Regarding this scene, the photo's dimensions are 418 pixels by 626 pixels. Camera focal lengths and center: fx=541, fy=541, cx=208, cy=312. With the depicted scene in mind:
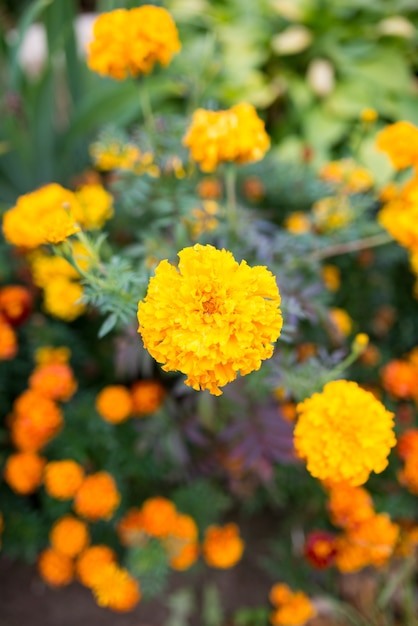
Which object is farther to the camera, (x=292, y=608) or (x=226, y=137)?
(x=292, y=608)

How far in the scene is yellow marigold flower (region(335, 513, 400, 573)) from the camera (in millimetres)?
987

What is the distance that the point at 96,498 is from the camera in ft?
3.47

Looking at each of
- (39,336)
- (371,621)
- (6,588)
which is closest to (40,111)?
(39,336)

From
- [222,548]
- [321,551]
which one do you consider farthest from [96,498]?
[321,551]

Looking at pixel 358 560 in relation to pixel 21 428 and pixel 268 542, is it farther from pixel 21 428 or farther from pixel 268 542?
pixel 21 428

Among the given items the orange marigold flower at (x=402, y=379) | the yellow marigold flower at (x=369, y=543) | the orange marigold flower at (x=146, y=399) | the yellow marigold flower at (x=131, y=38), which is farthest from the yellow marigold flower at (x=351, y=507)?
the yellow marigold flower at (x=131, y=38)

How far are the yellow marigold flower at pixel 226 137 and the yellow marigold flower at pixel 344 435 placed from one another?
410 mm

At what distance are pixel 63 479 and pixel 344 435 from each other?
60cm

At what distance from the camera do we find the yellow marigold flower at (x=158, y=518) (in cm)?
108

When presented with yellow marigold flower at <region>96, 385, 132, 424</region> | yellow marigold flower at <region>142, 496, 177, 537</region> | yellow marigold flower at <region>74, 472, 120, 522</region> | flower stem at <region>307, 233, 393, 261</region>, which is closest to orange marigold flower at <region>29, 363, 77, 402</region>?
→ yellow marigold flower at <region>96, 385, 132, 424</region>

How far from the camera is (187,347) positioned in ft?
1.89

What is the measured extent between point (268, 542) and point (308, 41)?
2.02 meters

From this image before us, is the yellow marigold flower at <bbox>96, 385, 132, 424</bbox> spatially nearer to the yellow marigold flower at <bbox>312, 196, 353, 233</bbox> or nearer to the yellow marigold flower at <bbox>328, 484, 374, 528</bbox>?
the yellow marigold flower at <bbox>328, 484, 374, 528</bbox>

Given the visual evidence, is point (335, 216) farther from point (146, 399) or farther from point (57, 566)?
point (57, 566)
